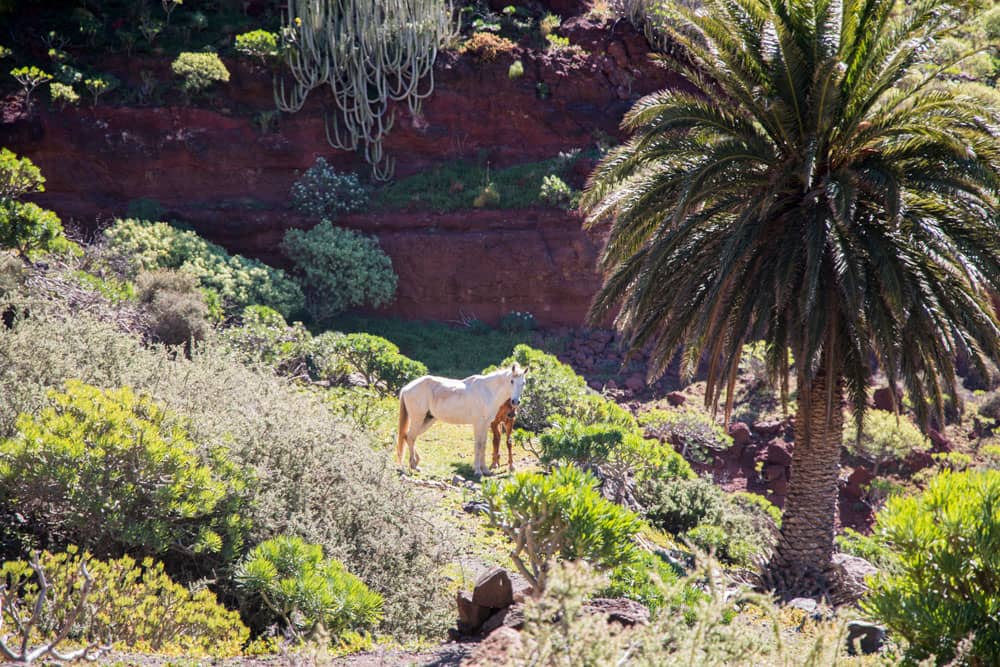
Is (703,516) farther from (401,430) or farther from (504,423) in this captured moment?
(401,430)

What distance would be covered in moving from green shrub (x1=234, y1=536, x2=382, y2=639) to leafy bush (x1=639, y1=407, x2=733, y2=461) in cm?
1158

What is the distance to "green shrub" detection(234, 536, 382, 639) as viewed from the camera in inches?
300

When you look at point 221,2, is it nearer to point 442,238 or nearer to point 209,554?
point 442,238

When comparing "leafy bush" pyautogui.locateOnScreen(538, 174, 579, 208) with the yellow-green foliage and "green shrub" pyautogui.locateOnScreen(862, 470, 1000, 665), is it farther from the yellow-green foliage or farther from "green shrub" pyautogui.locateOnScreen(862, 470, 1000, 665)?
"green shrub" pyautogui.locateOnScreen(862, 470, 1000, 665)

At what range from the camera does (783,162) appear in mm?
10602

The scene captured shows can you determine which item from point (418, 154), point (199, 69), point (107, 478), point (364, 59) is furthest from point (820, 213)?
point (199, 69)

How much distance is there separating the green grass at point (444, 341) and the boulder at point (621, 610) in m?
15.2

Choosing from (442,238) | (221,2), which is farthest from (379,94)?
(221,2)

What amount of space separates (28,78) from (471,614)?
24918 millimetres

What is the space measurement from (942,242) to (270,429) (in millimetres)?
7394

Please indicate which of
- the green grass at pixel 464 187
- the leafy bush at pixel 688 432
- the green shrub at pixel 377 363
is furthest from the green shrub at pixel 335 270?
the leafy bush at pixel 688 432

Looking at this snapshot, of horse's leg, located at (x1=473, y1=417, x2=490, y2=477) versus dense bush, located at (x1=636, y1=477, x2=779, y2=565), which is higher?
horse's leg, located at (x1=473, y1=417, x2=490, y2=477)

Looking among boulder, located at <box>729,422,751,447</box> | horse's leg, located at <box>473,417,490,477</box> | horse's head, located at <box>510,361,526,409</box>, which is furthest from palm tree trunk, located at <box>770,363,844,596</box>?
boulder, located at <box>729,422,751,447</box>

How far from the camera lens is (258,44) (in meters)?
28.2
